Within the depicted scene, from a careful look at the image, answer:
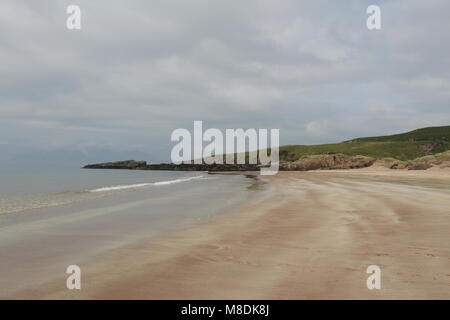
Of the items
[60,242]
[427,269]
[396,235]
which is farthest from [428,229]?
[60,242]

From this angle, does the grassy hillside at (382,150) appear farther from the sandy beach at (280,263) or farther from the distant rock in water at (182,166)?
the sandy beach at (280,263)

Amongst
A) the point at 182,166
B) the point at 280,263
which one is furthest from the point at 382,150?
the point at 280,263

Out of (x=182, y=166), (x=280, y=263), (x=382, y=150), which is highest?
(x=382, y=150)

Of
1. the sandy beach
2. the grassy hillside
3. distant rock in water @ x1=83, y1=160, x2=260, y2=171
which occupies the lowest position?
distant rock in water @ x1=83, y1=160, x2=260, y2=171

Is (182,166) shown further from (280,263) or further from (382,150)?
(280,263)

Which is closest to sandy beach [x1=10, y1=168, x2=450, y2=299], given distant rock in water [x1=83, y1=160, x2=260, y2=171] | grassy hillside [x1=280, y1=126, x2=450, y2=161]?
distant rock in water [x1=83, y1=160, x2=260, y2=171]

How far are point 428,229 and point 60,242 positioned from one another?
11.3m

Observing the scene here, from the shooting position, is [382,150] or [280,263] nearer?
[280,263]

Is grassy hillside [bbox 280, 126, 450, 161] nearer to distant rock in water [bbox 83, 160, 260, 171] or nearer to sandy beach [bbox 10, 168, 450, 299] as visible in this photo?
distant rock in water [bbox 83, 160, 260, 171]

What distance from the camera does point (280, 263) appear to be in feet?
25.1

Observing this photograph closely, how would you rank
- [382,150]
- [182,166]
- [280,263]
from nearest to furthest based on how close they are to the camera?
[280,263], [382,150], [182,166]

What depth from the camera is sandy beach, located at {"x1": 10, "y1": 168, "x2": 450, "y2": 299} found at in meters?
5.96

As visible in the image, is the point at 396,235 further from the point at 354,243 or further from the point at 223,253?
the point at 223,253
